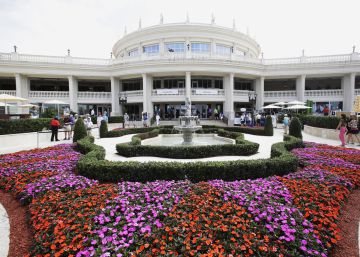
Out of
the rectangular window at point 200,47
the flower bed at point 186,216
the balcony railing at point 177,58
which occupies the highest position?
the rectangular window at point 200,47

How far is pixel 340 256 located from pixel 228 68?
93.4ft

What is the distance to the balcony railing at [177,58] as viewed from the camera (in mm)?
29578

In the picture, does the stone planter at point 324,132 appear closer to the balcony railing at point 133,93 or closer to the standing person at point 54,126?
the standing person at point 54,126

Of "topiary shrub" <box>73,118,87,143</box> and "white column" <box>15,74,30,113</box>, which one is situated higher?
"white column" <box>15,74,30,113</box>

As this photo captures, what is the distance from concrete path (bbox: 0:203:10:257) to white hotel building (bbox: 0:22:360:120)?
25.6m

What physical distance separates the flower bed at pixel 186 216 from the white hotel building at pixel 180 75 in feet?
80.0

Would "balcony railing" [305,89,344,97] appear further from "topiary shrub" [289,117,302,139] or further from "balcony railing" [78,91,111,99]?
"balcony railing" [78,91,111,99]

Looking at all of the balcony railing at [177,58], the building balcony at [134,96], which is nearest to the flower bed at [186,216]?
the balcony railing at [177,58]

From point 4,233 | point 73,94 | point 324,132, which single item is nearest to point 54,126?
point 4,233

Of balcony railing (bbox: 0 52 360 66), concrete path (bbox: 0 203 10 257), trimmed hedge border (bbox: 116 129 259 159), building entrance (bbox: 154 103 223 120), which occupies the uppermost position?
balcony railing (bbox: 0 52 360 66)

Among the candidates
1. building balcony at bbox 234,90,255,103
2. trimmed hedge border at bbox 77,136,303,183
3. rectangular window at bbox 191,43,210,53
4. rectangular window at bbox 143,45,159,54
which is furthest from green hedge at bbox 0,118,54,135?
rectangular window at bbox 191,43,210,53

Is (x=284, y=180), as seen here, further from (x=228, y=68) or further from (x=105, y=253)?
(x=228, y=68)

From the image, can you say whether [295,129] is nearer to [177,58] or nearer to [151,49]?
[177,58]

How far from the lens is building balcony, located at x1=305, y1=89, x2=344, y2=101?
32.6m
